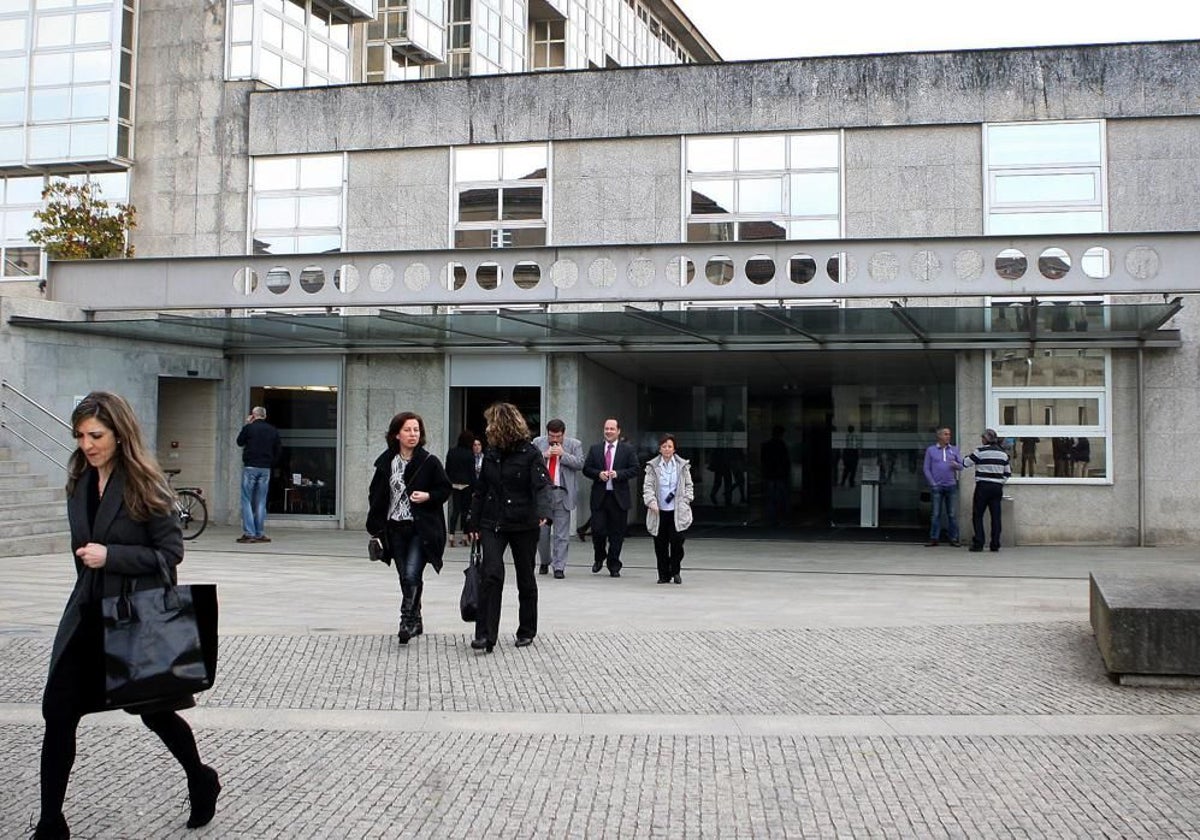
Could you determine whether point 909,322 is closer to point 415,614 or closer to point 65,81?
point 415,614

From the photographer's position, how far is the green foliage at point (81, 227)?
20.3 m

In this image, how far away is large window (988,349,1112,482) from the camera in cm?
1819

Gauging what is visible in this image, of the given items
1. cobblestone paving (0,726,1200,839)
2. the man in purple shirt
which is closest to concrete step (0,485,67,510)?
cobblestone paving (0,726,1200,839)

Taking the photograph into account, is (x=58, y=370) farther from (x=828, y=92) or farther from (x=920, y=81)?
→ (x=920, y=81)

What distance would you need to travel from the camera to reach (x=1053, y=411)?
721 inches

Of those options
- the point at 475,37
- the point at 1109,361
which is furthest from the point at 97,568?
the point at 475,37

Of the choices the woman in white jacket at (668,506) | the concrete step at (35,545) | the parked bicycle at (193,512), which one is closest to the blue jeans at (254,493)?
the parked bicycle at (193,512)

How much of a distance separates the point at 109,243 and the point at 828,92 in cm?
1206

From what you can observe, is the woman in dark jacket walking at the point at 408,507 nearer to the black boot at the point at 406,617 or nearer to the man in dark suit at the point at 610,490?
the black boot at the point at 406,617

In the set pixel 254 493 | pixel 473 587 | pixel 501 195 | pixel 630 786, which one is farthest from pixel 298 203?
pixel 630 786

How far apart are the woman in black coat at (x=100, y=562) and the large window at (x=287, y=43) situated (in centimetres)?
1855

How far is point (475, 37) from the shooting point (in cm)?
3931

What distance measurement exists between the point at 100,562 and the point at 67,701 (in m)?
0.55

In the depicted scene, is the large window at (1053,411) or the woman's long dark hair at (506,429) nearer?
the woman's long dark hair at (506,429)
